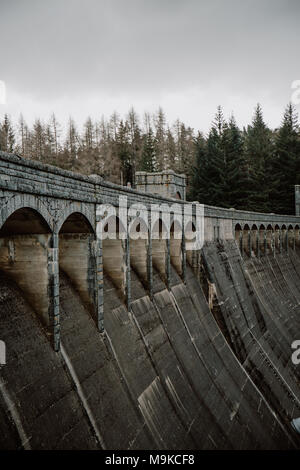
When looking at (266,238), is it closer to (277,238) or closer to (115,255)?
(277,238)

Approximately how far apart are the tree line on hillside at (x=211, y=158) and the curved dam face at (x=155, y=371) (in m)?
23.6

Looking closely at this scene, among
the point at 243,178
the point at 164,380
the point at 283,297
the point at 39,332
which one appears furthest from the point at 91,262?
the point at 243,178

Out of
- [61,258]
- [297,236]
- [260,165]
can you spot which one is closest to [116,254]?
[61,258]

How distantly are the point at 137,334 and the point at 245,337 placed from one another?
28.6ft

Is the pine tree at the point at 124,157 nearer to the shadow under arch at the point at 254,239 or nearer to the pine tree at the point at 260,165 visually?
the pine tree at the point at 260,165

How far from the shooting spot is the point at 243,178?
4434 centimetres

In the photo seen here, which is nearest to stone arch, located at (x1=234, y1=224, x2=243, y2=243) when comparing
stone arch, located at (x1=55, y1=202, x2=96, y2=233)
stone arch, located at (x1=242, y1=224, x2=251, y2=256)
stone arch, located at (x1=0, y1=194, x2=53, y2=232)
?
stone arch, located at (x1=242, y1=224, x2=251, y2=256)

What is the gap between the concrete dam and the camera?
7.16 m

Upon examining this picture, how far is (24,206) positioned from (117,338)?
211 inches

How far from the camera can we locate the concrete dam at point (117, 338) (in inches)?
282

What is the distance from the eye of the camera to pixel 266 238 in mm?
30719

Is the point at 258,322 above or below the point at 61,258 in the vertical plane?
below

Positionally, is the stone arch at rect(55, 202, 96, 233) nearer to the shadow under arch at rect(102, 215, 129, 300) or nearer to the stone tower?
the shadow under arch at rect(102, 215, 129, 300)
